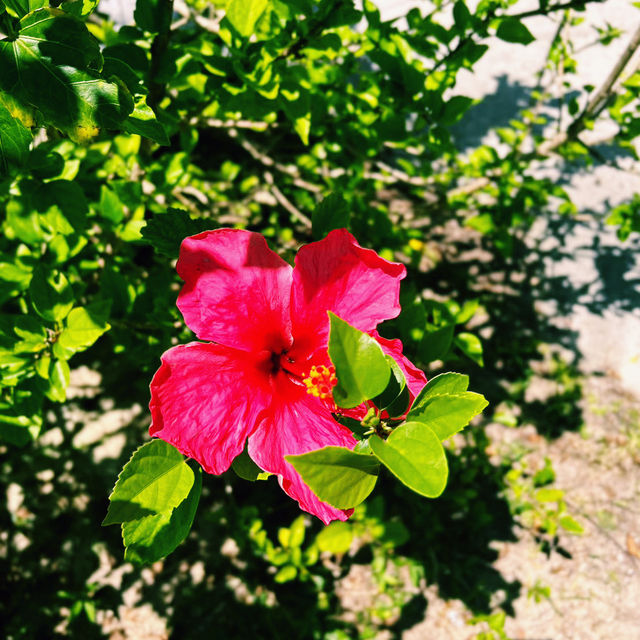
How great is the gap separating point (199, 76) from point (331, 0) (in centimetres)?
47

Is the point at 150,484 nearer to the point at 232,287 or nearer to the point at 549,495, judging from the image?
the point at 232,287

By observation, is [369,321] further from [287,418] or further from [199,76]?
[199,76]

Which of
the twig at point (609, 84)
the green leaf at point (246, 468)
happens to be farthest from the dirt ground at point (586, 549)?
the green leaf at point (246, 468)

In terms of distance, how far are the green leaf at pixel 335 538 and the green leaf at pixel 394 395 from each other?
5.72 feet

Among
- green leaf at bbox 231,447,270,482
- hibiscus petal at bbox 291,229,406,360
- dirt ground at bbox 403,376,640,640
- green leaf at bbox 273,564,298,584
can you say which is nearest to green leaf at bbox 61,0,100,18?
hibiscus petal at bbox 291,229,406,360

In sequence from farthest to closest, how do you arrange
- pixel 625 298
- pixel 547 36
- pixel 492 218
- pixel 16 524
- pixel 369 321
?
pixel 547 36
pixel 625 298
pixel 16 524
pixel 492 218
pixel 369 321

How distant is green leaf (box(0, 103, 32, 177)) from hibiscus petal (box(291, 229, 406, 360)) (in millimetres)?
542

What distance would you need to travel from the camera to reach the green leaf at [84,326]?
4.42ft

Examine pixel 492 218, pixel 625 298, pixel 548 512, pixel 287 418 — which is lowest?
pixel 548 512

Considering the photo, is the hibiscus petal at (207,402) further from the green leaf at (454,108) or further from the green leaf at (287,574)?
the green leaf at (287,574)

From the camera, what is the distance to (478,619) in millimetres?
2775

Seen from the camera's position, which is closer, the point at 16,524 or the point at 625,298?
the point at 16,524

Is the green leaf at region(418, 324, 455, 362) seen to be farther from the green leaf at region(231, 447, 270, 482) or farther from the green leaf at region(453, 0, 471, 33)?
the green leaf at region(453, 0, 471, 33)

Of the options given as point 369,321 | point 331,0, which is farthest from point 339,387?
point 331,0
